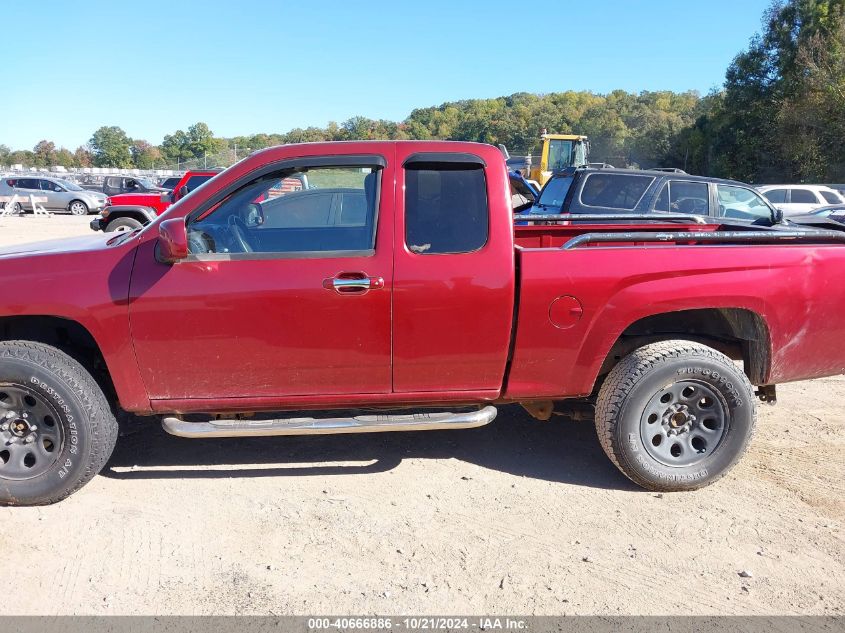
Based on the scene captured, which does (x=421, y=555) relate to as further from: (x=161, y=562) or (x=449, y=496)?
(x=161, y=562)

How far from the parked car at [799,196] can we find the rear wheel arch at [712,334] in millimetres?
15167

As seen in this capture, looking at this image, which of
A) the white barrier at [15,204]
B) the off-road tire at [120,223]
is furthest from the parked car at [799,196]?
the white barrier at [15,204]

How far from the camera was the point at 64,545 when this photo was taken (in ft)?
10.2

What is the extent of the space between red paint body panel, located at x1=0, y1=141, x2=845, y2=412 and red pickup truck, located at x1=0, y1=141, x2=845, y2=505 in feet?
0.03

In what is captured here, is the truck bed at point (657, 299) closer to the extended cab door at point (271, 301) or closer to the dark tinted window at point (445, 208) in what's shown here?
the dark tinted window at point (445, 208)

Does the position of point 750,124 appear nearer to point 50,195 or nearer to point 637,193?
point 637,193

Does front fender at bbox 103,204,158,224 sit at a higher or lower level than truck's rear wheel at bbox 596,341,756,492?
higher

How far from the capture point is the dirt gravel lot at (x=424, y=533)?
2.78 meters

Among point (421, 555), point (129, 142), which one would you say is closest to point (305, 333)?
point (421, 555)

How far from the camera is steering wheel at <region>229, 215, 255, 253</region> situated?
3.41 metres

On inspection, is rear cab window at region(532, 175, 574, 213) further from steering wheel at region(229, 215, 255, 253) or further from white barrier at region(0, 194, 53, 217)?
white barrier at region(0, 194, 53, 217)

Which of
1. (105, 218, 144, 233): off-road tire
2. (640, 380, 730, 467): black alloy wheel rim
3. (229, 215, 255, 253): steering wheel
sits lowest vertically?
(640, 380, 730, 467): black alloy wheel rim

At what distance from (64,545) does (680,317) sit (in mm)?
3565

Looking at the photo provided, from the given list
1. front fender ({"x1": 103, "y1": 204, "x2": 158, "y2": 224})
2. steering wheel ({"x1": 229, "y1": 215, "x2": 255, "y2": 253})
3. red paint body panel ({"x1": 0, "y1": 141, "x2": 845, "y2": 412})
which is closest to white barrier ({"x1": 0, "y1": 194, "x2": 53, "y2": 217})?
front fender ({"x1": 103, "y1": 204, "x2": 158, "y2": 224})
